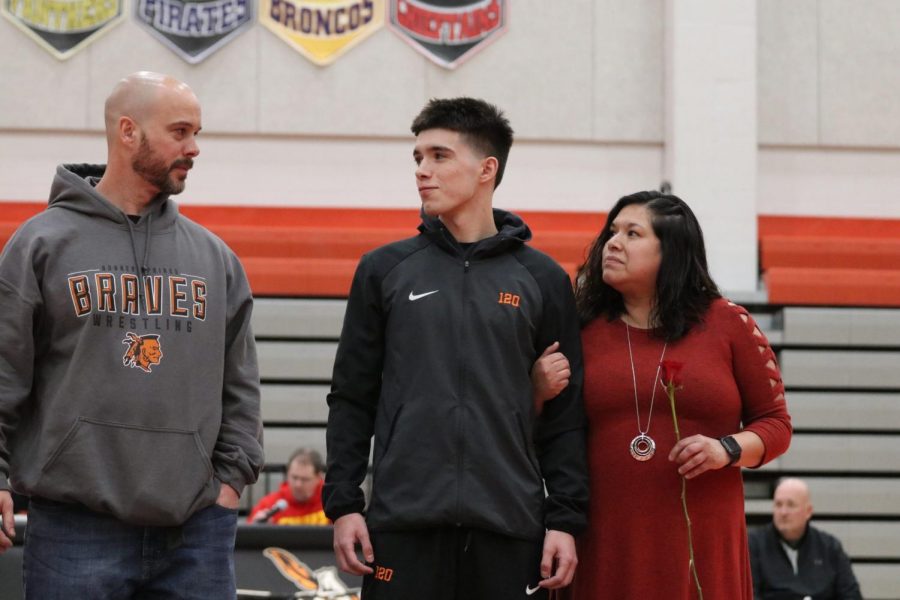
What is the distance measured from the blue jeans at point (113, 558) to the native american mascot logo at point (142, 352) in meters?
0.35

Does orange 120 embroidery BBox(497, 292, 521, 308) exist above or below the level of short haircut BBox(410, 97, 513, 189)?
below

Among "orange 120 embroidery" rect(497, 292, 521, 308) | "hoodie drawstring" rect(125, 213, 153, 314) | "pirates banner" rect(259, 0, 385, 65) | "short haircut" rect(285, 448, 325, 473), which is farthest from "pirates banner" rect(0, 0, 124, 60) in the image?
"orange 120 embroidery" rect(497, 292, 521, 308)

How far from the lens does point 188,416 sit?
9.19ft

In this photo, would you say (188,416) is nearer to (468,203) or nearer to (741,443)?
(468,203)

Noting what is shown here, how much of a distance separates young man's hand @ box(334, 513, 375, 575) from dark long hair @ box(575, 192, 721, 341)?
0.86m

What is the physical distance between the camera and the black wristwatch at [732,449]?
298cm

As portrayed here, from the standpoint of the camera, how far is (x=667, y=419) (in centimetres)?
308

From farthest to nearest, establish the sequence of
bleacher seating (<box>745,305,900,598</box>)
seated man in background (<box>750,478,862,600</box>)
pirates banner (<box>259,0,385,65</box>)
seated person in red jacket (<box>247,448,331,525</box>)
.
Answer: pirates banner (<box>259,0,385,65</box>)
bleacher seating (<box>745,305,900,598</box>)
seated person in red jacket (<box>247,448,331,525</box>)
seated man in background (<box>750,478,862,600</box>)

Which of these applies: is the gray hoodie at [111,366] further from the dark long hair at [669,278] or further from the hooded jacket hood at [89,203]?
the dark long hair at [669,278]

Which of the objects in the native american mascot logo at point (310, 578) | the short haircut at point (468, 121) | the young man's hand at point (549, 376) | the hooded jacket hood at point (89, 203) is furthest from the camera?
the native american mascot logo at point (310, 578)

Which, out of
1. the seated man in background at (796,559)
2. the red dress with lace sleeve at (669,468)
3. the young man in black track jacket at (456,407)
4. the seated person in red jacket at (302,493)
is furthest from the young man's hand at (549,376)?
the seated person in red jacket at (302,493)

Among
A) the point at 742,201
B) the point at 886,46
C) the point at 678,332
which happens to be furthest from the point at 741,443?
the point at 886,46

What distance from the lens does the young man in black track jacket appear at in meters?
2.83

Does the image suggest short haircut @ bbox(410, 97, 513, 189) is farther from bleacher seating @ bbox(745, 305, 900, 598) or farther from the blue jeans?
bleacher seating @ bbox(745, 305, 900, 598)
